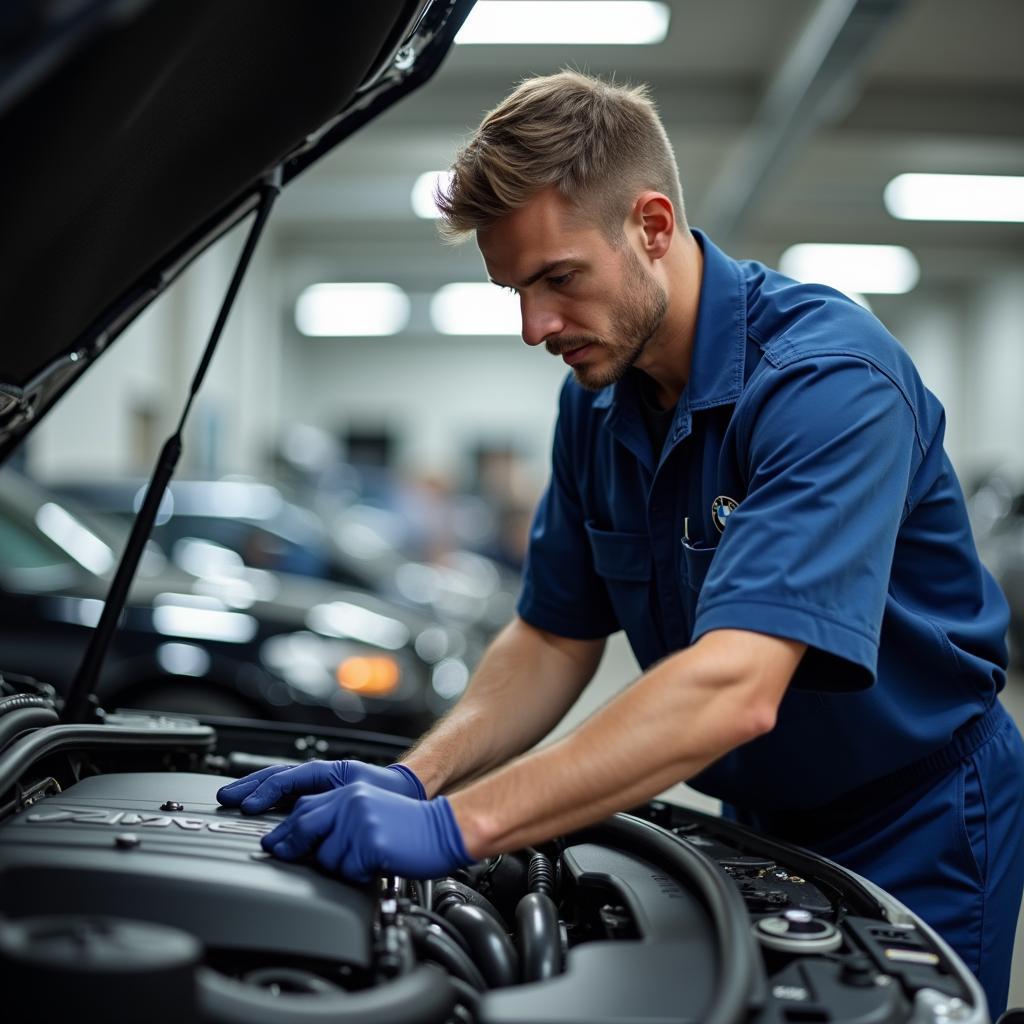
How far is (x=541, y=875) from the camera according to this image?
4.27 ft

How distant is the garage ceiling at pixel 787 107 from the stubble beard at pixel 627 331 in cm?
513

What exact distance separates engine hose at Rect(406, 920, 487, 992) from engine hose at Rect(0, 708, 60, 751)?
505 millimetres

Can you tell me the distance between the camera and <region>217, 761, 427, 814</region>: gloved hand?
4.14ft

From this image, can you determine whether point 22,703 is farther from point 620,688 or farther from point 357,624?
point 357,624

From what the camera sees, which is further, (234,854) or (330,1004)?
(234,854)

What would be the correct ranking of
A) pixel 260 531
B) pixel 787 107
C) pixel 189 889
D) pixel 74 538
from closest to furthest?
pixel 189 889, pixel 74 538, pixel 260 531, pixel 787 107

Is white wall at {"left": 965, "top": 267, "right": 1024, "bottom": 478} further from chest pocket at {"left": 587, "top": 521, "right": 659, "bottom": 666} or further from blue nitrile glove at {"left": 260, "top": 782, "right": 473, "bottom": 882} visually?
blue nitrile glove at {"left": 260, "top": 782, "right": 473, "bottom": 882}

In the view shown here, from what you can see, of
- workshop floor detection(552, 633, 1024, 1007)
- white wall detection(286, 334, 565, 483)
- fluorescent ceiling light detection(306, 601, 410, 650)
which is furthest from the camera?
white wall detection(286, 334, 565, 483)

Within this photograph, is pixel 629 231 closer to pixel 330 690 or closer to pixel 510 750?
pixel 510 750

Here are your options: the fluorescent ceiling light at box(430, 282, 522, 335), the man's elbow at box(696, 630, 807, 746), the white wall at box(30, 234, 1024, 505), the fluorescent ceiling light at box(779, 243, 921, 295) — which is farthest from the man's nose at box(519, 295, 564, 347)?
the fluorescent ceiling light at box(430, 282, 522, 335)

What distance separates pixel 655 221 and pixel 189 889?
914 millimetres

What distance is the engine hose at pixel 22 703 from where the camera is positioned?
53.7 inches

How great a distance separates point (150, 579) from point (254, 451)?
10291 mm

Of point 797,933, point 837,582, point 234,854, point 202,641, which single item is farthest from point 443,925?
point 202,641
